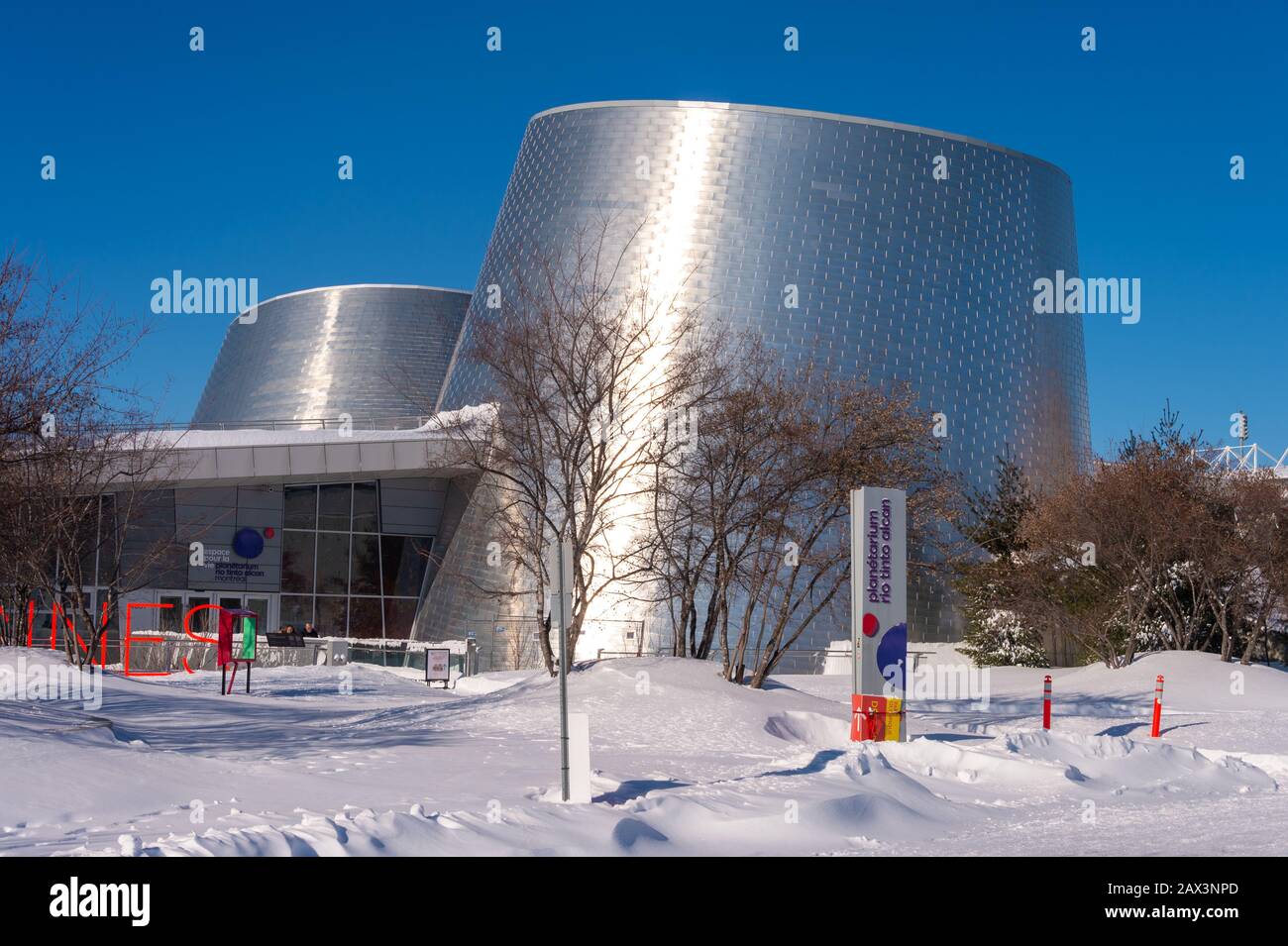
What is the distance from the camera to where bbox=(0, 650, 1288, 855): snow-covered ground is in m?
8.81

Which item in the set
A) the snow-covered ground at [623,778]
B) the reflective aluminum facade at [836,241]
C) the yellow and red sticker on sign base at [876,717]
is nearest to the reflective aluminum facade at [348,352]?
the reflective aluminum facade at [836,241]

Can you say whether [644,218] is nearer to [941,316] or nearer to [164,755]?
[941,316]

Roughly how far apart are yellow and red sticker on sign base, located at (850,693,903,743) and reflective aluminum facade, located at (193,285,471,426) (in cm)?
4048

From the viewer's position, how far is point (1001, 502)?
35094 mm

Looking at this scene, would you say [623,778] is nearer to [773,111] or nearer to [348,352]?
[773,111]

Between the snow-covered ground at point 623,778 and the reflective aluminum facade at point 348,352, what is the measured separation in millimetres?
34325

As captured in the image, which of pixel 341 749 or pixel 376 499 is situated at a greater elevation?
pixel 376 499

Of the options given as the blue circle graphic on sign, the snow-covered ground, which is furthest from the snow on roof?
the snow-covered ground

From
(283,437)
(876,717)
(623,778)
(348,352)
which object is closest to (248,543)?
(283,437)

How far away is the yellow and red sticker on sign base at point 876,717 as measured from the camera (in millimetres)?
15625

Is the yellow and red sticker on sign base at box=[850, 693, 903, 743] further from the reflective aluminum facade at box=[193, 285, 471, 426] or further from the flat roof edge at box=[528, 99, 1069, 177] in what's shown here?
the reflective aluminum facade at box=[193, 285, 471, 426]

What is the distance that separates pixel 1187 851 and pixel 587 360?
1281 cm

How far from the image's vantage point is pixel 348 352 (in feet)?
185
